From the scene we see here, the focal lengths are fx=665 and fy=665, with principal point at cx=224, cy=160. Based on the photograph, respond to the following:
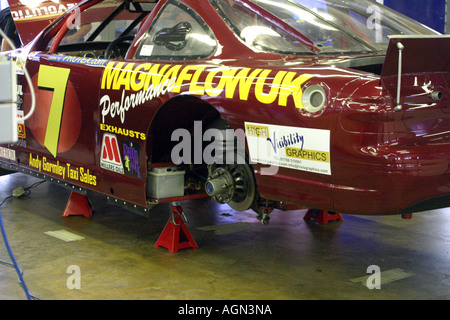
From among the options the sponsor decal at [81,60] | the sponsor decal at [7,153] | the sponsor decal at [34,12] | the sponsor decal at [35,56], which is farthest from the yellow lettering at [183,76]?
the sponsor decal at [34,12]

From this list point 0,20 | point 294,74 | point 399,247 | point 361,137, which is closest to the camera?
point 361,137

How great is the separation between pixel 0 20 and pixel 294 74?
6.04 metres

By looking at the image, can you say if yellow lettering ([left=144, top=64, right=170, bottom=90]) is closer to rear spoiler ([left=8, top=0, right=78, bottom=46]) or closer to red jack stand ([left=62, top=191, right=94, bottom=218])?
red jack stand ([left=62, top=191, right=94, bottom=218])

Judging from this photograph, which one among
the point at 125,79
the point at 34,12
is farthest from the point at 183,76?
the point at 34,12

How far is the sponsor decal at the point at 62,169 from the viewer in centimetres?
448

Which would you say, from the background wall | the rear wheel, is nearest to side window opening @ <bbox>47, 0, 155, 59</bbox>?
the rear wheel

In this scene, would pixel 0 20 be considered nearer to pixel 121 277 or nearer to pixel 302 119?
pixel 121 277

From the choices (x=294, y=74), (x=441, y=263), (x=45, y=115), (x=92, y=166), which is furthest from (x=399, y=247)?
(x=45, y=115)

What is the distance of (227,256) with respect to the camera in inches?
164

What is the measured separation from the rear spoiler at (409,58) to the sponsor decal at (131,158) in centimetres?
165

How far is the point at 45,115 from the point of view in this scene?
4.75 meters

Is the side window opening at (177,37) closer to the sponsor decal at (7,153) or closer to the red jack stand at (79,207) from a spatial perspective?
the red jack stand at (79,207)

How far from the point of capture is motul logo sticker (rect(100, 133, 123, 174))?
418 centimetres

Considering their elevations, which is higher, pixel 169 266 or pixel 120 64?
pixel 120 64
